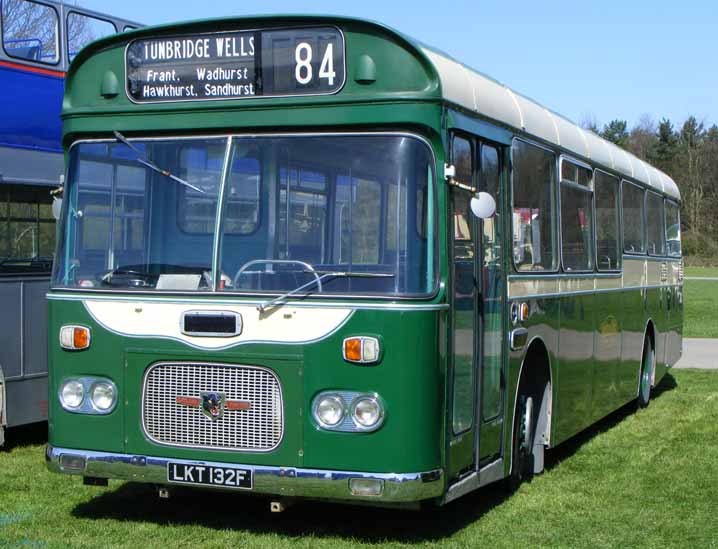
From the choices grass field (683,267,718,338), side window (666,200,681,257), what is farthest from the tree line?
side window (666,200,681,257)

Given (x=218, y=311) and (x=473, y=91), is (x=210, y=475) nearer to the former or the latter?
(x=218, y=311)

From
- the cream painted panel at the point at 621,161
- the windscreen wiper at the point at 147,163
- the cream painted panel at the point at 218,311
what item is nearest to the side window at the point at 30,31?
the windscreen wiper at the point at 147,163

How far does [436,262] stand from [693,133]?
4184 inches

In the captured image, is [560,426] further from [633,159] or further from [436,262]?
[633,159]

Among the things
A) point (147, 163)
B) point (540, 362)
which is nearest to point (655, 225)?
point (540, 362)

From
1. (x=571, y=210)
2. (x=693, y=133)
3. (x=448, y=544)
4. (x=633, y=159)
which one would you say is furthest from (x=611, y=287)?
(x=693, y=133)

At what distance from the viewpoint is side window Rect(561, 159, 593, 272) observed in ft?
34.3

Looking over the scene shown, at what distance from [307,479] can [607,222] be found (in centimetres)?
611

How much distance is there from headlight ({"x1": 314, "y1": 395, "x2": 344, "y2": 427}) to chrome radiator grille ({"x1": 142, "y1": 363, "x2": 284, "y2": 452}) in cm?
23

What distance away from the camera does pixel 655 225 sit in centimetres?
1559

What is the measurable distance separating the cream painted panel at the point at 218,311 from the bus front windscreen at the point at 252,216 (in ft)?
0.40

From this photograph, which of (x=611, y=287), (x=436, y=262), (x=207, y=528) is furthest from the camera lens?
(x=611, y=287)

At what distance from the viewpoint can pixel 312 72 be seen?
727cm

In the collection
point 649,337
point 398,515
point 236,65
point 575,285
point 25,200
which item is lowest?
point 398,515
